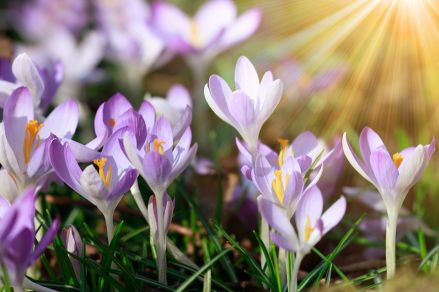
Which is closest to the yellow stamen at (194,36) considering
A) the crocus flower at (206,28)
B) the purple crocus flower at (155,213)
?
the crocus flower at (206,28)

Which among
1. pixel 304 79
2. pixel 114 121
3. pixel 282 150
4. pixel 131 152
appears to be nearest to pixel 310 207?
pixel 282 150

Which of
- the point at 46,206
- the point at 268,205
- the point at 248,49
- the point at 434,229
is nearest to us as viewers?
the point at 268,205

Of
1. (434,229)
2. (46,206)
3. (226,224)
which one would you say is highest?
(46,206)

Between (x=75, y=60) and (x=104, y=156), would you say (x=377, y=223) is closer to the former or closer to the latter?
(x=104, y=156)

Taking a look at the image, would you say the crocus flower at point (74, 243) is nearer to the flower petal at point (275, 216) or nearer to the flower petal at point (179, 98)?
the flower petal at point (275, 216)

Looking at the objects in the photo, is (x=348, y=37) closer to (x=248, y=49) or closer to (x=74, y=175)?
(x=248, y=49)

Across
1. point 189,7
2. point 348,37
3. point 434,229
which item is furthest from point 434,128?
point 189,7

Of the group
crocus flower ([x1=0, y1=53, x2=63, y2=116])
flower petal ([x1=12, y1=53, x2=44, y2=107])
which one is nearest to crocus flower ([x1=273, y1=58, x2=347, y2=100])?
crocus flower ([x1=0, y1=53, x2=63, y2=116])

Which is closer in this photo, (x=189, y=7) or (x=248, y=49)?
(x=248, y=49)
